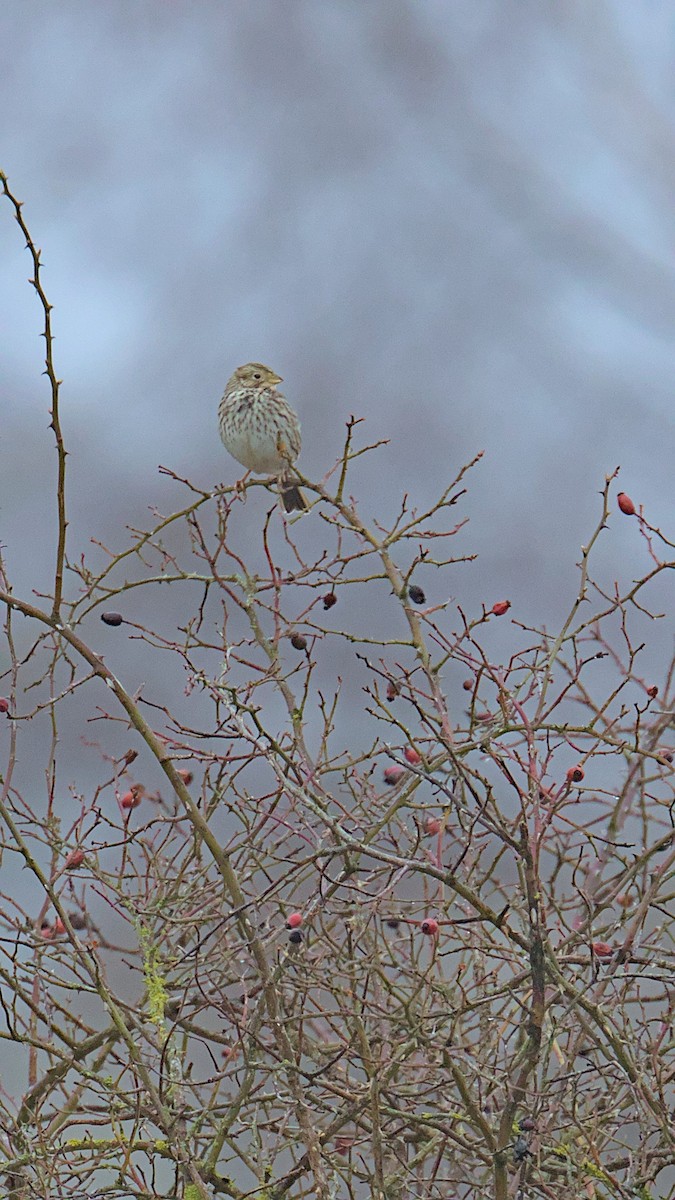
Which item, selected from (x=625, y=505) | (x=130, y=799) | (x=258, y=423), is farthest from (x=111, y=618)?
(x=258, y=423)

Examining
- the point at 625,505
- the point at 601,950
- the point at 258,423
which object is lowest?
the point at 601,950

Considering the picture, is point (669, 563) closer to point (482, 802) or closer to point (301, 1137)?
point (482, 802)

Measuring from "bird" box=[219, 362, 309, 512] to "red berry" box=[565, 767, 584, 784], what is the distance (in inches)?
128

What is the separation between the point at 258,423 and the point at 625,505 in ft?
9.09

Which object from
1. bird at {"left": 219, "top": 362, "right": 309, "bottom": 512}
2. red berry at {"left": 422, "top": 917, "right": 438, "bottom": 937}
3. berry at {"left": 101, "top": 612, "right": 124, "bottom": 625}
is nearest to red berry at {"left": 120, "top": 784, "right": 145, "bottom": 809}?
berry at {"left": 101, "top": 612, "right": 124, "bottom": 625}

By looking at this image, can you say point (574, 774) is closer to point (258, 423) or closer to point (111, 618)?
point (111, 618)

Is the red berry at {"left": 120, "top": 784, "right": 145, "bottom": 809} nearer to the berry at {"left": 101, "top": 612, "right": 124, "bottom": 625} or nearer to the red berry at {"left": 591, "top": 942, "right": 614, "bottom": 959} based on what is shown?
the berry at {"left": 101, "top": 612, "right": 124, "bottom": 625}

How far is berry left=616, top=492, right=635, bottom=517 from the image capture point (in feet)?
7.66

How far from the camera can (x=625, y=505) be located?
235cm

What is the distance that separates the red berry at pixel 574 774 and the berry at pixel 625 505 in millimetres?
734

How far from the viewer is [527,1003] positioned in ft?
5.61

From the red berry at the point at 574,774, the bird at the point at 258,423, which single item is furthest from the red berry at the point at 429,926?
the bird at the point at 258,423

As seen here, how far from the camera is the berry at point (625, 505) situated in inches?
92.0

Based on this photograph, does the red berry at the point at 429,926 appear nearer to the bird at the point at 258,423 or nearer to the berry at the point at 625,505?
the berry at the point at 625,505
